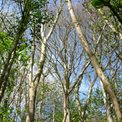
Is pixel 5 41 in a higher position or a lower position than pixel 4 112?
higher

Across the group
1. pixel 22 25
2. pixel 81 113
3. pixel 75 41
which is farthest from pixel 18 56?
pixel 81 113

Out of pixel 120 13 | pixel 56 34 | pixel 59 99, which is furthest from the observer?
pixel 59 99

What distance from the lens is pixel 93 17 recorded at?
1761 cm

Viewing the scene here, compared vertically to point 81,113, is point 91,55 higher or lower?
lower

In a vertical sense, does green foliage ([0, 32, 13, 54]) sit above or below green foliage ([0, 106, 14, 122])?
above

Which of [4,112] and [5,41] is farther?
[4,112]

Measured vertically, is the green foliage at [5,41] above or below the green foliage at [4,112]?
above

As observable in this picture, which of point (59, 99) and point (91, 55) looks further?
point (59, 99)

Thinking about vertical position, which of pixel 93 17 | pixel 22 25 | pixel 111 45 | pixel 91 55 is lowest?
pixel 91 55

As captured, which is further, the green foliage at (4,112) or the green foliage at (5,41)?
the green foliage at (4,112)

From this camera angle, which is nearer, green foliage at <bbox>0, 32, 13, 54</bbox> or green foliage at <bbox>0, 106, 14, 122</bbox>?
green foliage at <bbox>0, 32, 13, 54</bbox>

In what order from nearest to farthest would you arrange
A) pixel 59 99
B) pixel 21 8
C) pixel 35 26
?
pixel 21 8 < pixel 35 26 < pixel 59 99

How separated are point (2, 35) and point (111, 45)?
21.6ft

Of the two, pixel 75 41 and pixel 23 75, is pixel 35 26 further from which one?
pixel 23 75
